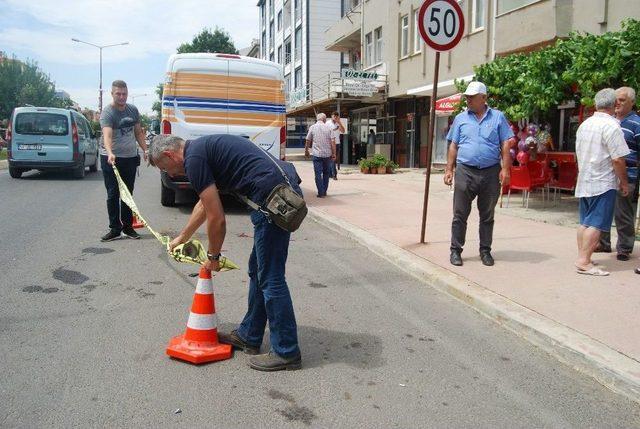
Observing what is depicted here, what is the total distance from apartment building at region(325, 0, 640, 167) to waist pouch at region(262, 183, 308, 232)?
1108cm

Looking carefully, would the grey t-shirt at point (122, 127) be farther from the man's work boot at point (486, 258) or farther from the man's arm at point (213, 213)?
the man's work boot at point (486, 258)

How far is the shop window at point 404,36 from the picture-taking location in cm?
2250

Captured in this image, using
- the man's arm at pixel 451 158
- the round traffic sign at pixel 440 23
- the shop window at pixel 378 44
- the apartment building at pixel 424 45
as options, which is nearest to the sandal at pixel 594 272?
the man's arm at pixel 451 158

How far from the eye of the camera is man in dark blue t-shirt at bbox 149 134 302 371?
11.3 feet

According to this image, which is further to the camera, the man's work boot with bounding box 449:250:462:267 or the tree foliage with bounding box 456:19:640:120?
the tree foliage with bounding box 456:19:640:120

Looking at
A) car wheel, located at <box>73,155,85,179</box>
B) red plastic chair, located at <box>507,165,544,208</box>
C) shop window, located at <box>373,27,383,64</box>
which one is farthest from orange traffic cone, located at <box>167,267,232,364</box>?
shop window, located at <box>373,27,383,64</box>

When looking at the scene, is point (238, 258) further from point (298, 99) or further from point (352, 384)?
point (298, 99)

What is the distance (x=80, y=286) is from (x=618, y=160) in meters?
5.34

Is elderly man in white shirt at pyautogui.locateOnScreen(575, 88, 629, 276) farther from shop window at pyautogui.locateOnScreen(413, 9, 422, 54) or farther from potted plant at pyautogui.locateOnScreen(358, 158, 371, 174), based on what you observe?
shop window at pyautogui.locateOnScreen(413, 9, 422, 54)

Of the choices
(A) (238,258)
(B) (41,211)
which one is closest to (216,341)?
(A) (238,258)

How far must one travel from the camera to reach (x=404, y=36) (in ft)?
74.9

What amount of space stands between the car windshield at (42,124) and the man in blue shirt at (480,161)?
1335 cm

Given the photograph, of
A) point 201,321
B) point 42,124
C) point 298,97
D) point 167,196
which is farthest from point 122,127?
→ point 298,97

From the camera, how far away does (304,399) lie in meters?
3.27
